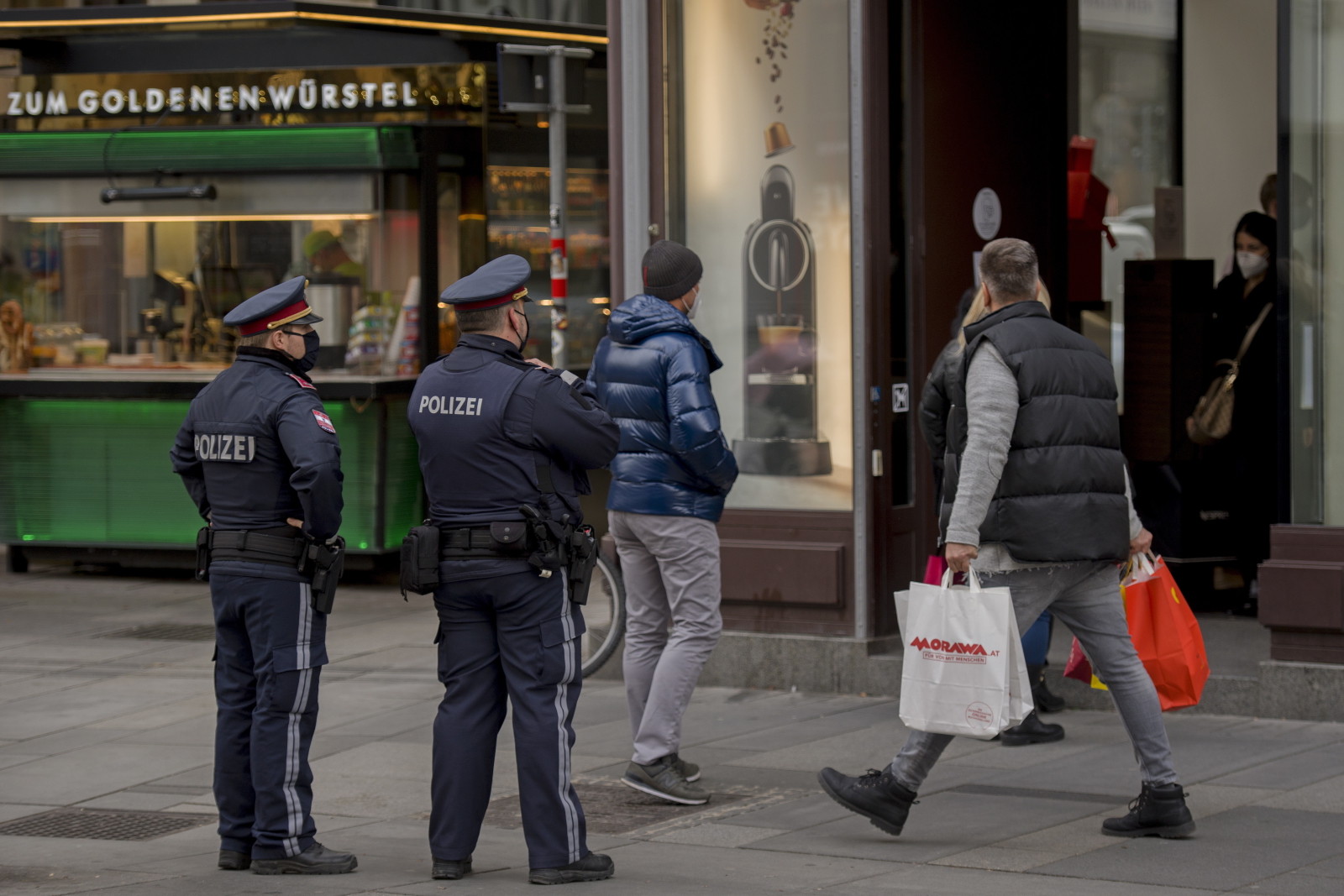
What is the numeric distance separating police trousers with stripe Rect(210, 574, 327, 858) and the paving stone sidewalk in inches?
6.8

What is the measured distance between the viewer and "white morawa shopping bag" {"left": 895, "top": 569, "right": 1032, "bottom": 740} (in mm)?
5449

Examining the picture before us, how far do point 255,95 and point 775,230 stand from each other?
523 centimetres

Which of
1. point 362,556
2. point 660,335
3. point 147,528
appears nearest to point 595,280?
point 362,556

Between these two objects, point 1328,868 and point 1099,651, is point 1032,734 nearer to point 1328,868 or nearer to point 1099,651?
point 1099,651

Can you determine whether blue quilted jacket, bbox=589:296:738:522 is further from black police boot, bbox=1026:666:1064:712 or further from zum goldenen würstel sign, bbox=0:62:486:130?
zum goldenen würstel sign, bbox=0:62:486:130

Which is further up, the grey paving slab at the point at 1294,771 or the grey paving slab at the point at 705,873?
the grey paving slab at the point at 1294,771

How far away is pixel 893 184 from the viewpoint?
8.42m

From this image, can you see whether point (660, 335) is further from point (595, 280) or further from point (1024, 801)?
point (595, 280)

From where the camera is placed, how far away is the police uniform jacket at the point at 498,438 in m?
5.37

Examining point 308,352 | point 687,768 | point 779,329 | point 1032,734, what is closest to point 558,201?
point 779,329

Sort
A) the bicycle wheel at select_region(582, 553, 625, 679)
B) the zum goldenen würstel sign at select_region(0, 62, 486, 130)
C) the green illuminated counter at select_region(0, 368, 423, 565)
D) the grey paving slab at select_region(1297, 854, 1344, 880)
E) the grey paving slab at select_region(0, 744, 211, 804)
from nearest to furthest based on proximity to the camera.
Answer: the grey paving slab at select_region(1297, 854, 1344, 880), the grey paving slab at select_region(0, 744, 211, 804), the bicycle wheel at select_region(582, 553, 625, 679), the green illuminated counter at select_region(0, 368, 423, 565), the zum goldenen würstel sign at select_region(0, 62, 486, 130)

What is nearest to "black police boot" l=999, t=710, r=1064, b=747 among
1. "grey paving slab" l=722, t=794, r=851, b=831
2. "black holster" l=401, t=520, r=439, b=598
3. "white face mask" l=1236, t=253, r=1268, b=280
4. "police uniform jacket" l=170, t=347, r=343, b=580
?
"grey paving slab" l=722, t=794, r=851, b=831

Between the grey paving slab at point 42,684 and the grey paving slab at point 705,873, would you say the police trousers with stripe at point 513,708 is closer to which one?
the grey paving slab at point 705,873

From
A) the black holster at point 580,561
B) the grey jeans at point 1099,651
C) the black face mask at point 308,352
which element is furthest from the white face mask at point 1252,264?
the black face mask at point 308,352
